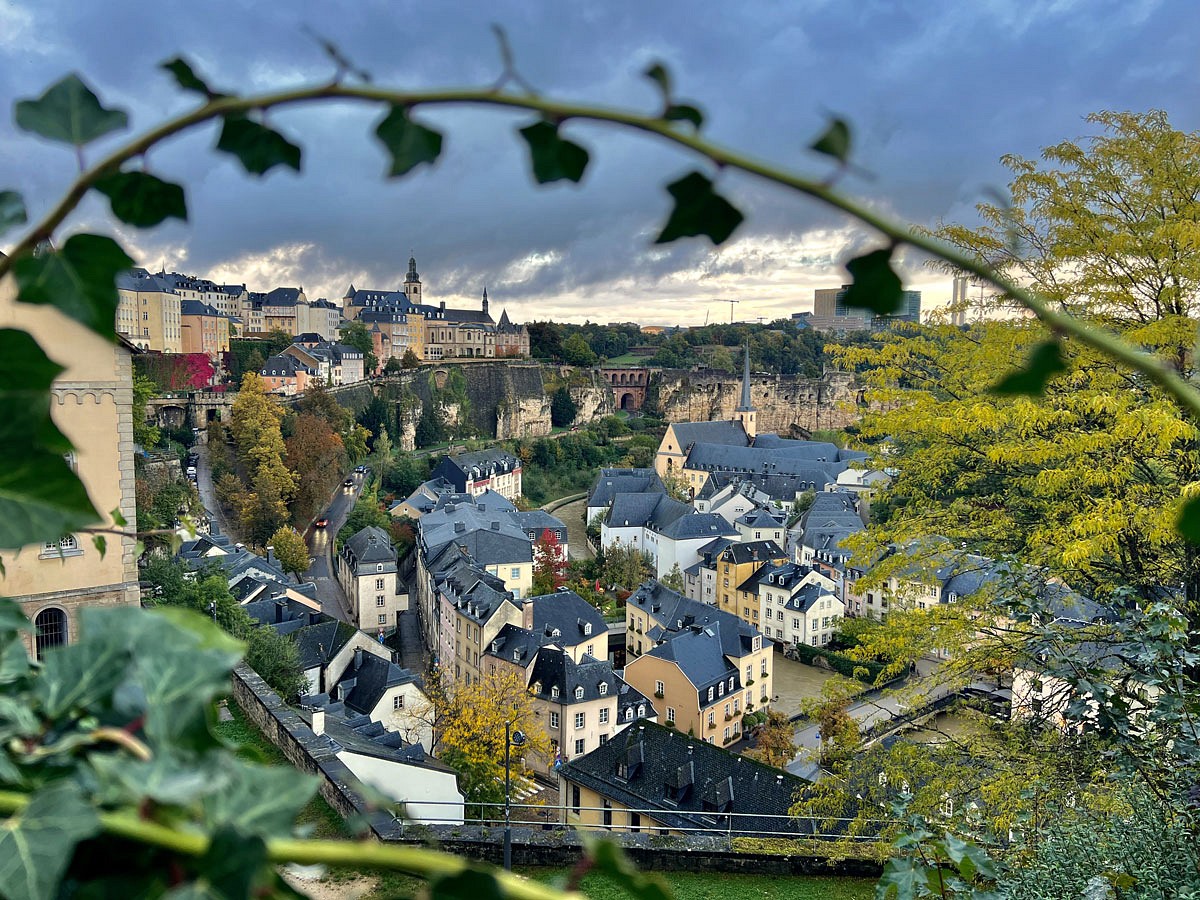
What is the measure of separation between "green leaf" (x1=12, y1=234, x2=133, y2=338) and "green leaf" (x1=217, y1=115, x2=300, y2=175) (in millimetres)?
130

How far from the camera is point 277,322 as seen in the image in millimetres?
61062

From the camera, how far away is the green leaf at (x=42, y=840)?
44 cm

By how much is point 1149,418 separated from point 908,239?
21.2 feet

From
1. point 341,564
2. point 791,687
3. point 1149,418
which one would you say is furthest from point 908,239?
point 341,564

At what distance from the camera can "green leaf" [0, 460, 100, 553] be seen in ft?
1.96

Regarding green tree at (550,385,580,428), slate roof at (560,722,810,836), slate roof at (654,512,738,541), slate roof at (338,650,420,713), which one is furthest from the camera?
green tree at (550,385,580,428)

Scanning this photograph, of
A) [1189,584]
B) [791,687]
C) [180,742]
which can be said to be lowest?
[791,687]

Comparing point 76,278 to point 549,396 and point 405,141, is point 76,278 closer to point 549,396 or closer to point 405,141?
point 405,141

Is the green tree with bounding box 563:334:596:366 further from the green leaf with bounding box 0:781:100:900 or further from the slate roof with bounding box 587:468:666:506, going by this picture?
the green leaf with bounding box 0:781:100:900

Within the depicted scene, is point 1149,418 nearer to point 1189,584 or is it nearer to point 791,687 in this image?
point 1189,584

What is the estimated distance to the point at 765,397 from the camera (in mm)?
71625

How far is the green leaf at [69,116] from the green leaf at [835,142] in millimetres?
555

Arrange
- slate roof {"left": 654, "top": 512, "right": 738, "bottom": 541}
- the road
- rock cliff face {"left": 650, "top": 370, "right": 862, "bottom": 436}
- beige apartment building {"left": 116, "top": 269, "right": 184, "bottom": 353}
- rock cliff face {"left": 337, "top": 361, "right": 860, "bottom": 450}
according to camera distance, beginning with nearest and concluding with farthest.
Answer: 1. the road
2. slate roof {"left": 654, "top": 512, "right": 738, "bottom": 541}
3. beige apartment building {"left": 116, "top": 269, "right": 184, "bottom": 353}
4. rock cliff face {"left": 337, "top": 361, "right": 860, "bottom": 450}
5. rock cliff face {"left": 650, "top": 370, "right": 862, "bottom": 436}

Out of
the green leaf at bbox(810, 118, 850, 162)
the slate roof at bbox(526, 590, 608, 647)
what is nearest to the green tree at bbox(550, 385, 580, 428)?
the slate roof at bbox(526, 590, 608, 647)
